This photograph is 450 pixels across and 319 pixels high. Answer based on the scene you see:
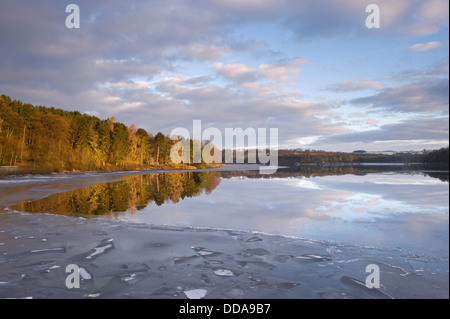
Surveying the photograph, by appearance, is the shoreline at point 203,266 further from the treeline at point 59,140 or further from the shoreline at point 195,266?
the treeline at point 59,140

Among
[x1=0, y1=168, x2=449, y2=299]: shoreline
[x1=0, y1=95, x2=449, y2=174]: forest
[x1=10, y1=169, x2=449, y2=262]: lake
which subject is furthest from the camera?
[x1=0, y1=95, x2=449, y2=174]: forest

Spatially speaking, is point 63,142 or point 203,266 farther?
point 63,142

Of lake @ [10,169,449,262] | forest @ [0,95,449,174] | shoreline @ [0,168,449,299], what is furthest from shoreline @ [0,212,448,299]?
forest @ [0,95,449,174]

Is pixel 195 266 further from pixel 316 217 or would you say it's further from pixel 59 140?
pixel 59 140

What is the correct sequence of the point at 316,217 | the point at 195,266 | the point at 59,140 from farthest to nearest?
the point at 59,140 → the point at 316,217 → the point at 195,266

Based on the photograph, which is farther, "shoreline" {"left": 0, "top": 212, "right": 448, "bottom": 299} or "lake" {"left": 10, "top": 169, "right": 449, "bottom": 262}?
"lake" {"left": 10, "top": 169, "right": 449, "bottom": 262}

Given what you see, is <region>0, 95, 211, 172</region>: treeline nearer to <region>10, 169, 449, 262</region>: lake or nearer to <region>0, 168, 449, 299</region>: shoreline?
<region>10, 169, 449, 262</region>: lake

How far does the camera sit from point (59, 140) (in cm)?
3938

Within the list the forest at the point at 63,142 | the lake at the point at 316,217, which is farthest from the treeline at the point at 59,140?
the lake at the point at 316,217

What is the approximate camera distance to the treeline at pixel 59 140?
34.8 m

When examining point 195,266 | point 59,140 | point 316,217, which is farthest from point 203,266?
point 59,140

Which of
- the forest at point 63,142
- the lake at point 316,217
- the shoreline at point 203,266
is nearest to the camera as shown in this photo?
the shoreline at point 203,266

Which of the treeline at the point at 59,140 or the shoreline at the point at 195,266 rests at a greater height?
the treeline at the point at 59,140

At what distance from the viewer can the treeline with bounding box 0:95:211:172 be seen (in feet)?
114
